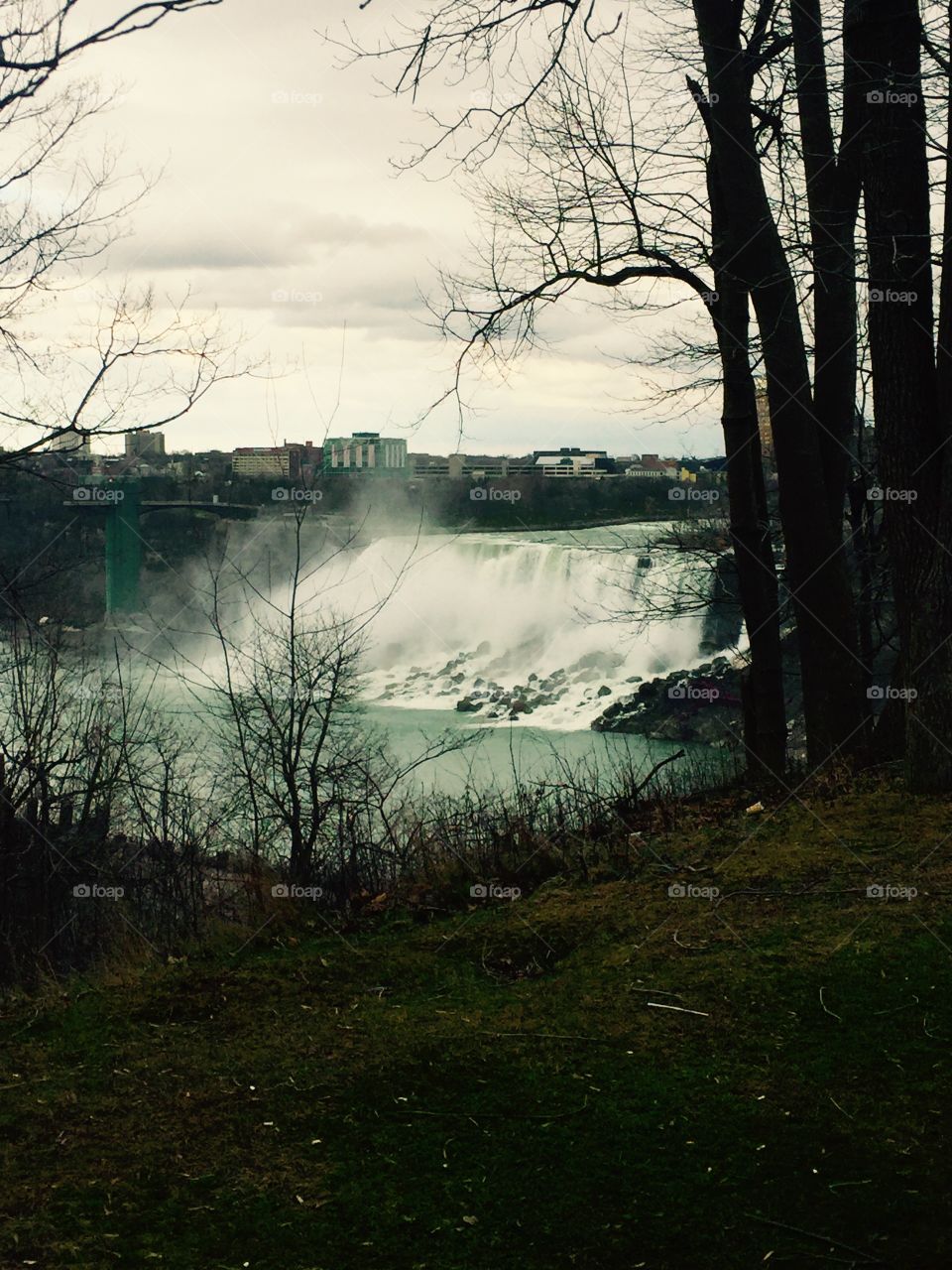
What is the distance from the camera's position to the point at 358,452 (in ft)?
51.5

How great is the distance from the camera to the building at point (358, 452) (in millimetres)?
9633

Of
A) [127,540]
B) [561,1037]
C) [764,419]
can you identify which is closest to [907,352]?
[561,1037]

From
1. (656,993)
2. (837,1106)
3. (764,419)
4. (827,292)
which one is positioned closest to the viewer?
(837,1106)

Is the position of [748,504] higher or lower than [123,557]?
higher

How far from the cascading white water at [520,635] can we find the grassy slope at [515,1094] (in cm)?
2698

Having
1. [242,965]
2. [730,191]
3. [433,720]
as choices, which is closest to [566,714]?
[433,720]

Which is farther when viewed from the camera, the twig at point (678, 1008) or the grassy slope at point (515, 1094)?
the twig at point (678, 1008)

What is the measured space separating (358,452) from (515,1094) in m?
13.1

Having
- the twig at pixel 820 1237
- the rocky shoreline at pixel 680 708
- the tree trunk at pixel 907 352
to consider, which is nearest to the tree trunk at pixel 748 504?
the tree trunk at pixel 907 352

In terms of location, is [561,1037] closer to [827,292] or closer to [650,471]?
[827,292]

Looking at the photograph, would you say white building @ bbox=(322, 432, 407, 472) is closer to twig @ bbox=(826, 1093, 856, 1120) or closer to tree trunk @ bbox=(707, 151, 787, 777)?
tree trunk @ bbox=(707, 151, 787, 777)

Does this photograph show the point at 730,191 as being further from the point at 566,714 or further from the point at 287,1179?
the point at 566,714

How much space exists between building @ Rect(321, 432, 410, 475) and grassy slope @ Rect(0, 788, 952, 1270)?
5447mm

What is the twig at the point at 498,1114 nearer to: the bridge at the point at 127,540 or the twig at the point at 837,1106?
the twig at the point at 837,1106
